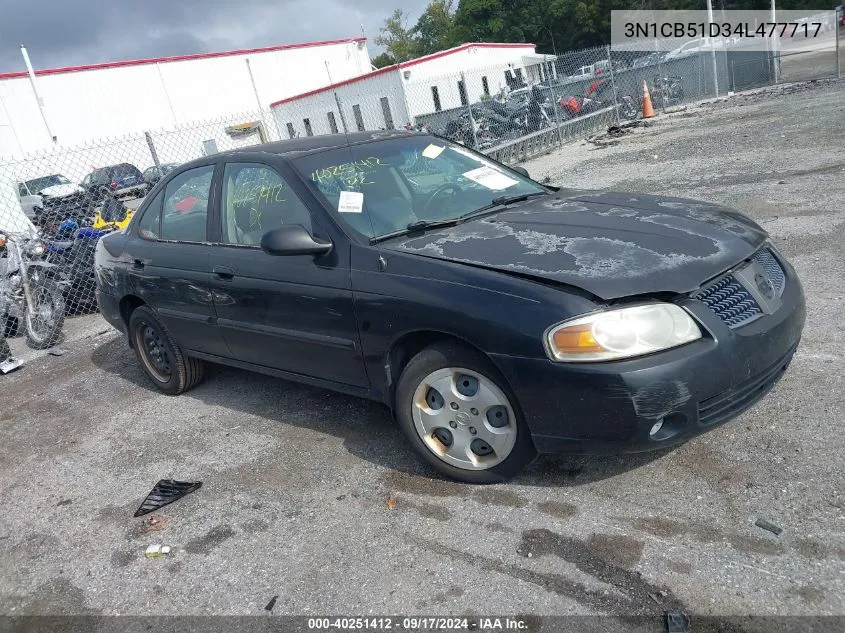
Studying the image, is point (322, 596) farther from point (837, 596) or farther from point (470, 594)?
point (837, 596)

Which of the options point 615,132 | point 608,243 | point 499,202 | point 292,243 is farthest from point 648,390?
point 615,132

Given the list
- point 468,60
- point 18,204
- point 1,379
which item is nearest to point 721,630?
point 1,379

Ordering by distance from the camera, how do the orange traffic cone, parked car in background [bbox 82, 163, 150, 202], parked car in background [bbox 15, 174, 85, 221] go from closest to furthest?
parked car in background [bbox 82, 163, 150, 202] → parked car in background [bbox 15, 174, 85, 221] → the orange traffic cone

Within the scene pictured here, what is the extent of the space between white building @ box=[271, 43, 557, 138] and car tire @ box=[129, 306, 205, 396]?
2035 cm

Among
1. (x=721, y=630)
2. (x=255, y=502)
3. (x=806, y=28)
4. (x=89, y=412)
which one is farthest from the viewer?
(x=806, y=28)

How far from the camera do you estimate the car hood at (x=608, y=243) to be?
2.87m

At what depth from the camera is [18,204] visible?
11.0 meters

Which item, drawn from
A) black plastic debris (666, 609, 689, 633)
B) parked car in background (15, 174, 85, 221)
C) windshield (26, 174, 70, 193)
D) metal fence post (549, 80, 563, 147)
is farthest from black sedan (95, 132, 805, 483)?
windshield (26, 174, 70, 193)

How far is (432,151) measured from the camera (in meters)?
4.36


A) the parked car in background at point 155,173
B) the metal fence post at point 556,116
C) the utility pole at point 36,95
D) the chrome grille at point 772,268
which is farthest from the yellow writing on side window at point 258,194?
the utility pole at point 36,95

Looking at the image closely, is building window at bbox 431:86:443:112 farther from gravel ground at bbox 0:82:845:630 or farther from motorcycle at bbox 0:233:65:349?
gravel ground at bbox 0:82:845:630

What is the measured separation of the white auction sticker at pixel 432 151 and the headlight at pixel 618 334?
76.2 inches

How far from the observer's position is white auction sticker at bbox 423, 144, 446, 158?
4.30 m

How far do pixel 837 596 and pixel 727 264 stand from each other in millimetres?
1400
